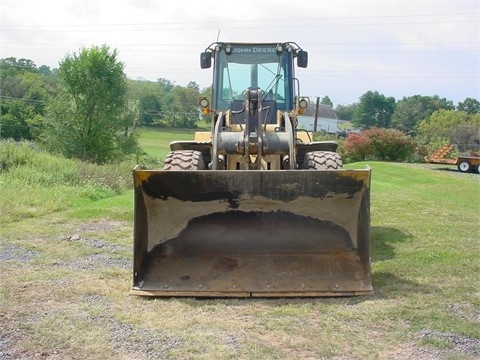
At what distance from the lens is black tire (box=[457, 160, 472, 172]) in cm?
2467

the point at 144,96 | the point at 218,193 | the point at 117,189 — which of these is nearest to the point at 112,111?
the point at 117,189

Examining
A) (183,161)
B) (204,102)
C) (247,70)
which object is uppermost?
(247,70)

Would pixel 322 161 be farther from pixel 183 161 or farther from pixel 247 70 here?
pixel 247 70

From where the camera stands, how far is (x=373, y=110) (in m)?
84.8

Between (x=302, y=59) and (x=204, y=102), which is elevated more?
(x=302, y=59)

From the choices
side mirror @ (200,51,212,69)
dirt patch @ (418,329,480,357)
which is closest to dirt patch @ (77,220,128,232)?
side mirror @ (200,51,212,69)

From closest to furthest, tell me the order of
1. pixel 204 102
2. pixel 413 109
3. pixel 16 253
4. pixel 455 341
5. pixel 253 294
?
pixel 455 341 → pixel 253 294 → pixel 16 253 → pixel 204 102 → pixel 413 109

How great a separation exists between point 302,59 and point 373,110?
79.9 m

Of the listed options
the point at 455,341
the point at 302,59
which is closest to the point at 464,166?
the point at 302,59

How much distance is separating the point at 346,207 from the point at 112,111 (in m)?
28.4

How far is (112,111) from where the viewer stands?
3225 cm

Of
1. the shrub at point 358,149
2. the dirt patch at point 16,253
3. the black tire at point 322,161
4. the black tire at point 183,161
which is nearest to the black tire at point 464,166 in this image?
the shrub at point 358,149

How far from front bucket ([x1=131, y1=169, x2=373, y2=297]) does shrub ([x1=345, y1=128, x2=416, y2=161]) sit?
82.5 feet

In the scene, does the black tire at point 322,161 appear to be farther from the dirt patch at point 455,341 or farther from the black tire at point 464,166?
Result: the black tire at point 464,166
